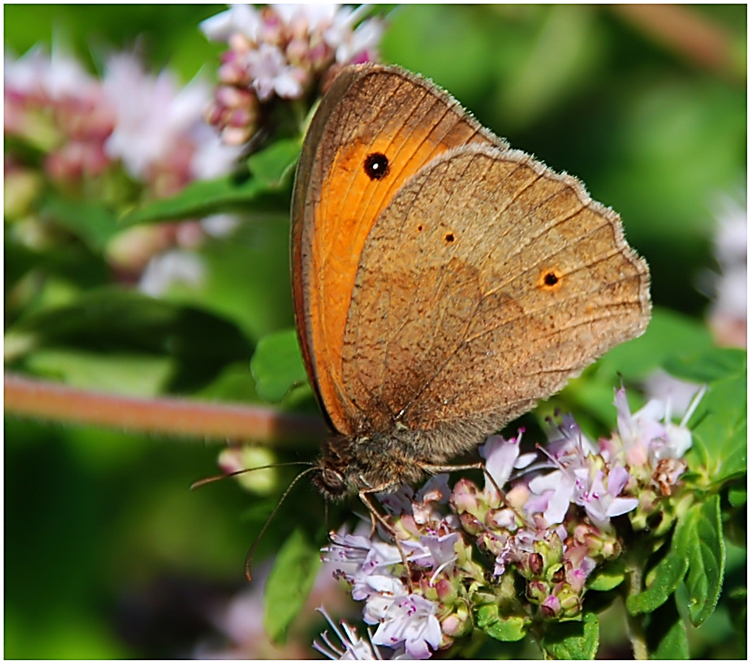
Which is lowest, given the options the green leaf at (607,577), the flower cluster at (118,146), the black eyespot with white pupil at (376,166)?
the green leaf at (607,577)

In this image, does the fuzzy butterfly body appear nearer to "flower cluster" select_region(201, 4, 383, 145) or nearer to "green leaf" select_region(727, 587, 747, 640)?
"flower cluster" select_region(201, 4, 383, 145)

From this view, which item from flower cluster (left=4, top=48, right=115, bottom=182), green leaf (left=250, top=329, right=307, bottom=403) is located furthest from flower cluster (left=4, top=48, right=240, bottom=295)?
green leaf (left=250, top=329, right=307, bottom=403)

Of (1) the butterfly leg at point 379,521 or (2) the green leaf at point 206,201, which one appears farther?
(2) the green leaf at point 206,201

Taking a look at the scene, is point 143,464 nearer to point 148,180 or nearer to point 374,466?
point 148,180

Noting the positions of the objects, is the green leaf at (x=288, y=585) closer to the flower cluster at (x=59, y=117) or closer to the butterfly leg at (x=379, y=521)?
the butterfly leg at (x=379, y=521)

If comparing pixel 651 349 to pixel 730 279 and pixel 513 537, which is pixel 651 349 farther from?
pixel 513 537

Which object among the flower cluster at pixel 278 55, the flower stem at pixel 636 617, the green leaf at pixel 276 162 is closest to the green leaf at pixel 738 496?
the flower stem at pixel 636 617

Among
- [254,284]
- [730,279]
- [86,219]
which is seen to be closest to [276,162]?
[86,219]
